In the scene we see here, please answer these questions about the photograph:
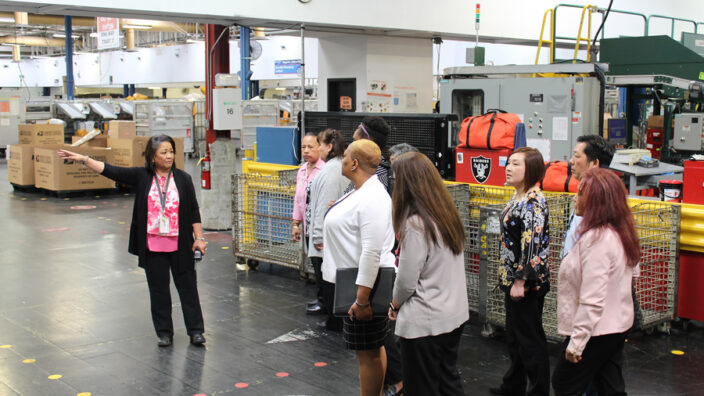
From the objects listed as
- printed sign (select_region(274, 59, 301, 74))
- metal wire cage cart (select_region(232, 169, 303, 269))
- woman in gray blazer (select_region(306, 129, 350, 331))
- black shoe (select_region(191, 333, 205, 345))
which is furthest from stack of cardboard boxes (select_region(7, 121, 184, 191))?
printed sign (select_region(274, 59, 301, 74))

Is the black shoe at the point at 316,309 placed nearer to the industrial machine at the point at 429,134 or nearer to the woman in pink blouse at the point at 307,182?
the woman in pink blouse at the point at 307,182

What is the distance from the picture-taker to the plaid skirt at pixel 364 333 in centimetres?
399

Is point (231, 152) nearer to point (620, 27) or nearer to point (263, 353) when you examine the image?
point (263, 353)

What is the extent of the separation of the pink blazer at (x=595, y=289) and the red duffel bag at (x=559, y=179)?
290 centimetres

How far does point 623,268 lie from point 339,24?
7.77 m

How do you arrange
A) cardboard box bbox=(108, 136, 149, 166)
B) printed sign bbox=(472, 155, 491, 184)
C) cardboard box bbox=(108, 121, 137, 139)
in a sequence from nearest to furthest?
printed sign bbox=(472, 155, 491, 184) < cardboard box bbox=(108, 136, 149, 166) < cardboard box bbox=(108, 121, 137, 139)

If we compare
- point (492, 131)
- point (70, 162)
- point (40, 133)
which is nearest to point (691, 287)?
point (492, 131)

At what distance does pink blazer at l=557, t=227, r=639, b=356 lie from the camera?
11.0 ft

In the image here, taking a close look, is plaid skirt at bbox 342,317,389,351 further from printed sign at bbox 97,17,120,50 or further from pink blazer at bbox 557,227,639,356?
printed sign at bbox 97,17,120,50

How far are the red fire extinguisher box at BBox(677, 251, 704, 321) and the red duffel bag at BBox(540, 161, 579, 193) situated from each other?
1.09 metres

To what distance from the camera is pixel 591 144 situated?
190 inches

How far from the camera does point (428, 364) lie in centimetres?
355

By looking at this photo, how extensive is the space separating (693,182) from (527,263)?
102 inches

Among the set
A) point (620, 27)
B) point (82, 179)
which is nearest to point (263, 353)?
point (82, 179)
